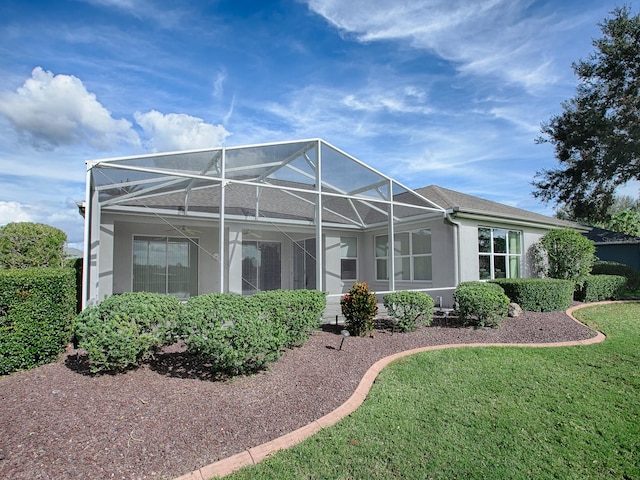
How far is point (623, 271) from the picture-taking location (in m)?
17.5

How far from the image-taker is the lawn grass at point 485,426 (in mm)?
3131

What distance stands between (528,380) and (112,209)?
11006 millimetres

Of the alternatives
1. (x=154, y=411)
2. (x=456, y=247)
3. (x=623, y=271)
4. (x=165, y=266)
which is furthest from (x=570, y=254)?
(x=165, y=266)

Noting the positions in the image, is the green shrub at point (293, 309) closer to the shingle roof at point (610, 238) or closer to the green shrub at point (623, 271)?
the green shrub at point (623, 271)

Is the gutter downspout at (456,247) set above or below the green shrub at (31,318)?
above

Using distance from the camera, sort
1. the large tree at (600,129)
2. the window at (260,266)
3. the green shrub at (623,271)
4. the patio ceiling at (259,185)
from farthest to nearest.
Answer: the large tree at (600,129), the green shrub at (623,271), the window at (260,266), the patio ceiling at (259,185)

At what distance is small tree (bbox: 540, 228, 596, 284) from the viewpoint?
13.2 m

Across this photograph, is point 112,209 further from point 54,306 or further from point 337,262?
point 337,262

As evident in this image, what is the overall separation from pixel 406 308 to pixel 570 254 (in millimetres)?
9012

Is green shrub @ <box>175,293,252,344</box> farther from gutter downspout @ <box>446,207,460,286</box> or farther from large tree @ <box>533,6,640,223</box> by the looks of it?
large tree @ <box>533,6,640,223</box>

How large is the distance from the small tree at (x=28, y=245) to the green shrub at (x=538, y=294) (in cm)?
1313

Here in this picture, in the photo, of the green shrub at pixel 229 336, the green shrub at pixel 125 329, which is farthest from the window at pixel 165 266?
the green shrub at pixel 229 336

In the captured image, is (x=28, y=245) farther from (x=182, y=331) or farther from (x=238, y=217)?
(x=182, y=331)

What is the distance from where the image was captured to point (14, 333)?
17.0 ft
